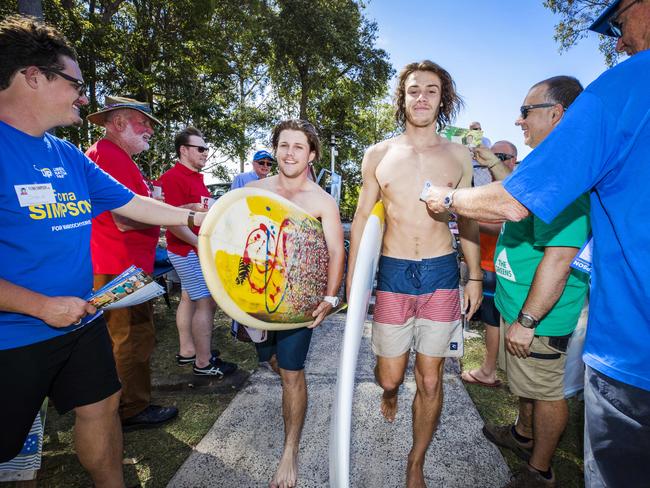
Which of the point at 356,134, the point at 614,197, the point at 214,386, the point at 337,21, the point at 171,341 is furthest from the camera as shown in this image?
the point at 356,134

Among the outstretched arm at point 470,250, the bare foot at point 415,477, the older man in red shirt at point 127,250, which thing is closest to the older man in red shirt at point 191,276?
the older man in red shirt at point 127,250

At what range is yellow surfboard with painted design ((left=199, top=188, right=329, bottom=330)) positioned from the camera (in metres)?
1.59

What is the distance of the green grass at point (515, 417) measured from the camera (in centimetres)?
213

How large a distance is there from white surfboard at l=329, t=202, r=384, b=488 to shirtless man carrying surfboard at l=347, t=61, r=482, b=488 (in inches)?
21.3

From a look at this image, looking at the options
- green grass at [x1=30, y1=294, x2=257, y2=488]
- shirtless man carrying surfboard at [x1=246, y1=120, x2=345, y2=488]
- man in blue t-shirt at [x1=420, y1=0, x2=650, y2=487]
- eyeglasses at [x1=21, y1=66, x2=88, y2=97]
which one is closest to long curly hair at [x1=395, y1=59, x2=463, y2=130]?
shirtless man carrying surfboard at [x1=246, y1=120, x2=345, y2=488]

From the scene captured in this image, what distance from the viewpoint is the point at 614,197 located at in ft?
3.48

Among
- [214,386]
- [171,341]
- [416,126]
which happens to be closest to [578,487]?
[416,126]

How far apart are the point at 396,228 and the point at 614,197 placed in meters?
1.31

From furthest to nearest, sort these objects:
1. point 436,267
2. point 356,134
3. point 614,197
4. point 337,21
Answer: point 356,134 < point 337,21 < point 436,267 < point 614,197

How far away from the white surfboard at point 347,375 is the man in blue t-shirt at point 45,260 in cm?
110

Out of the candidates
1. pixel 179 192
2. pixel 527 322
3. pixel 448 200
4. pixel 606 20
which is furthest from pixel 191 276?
pixel 606 20

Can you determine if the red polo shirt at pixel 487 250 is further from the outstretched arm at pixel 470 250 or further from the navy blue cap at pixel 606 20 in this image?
the navy blue cap at pixel 606 20

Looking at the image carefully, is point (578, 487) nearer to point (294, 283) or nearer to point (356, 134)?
point (294, 283)

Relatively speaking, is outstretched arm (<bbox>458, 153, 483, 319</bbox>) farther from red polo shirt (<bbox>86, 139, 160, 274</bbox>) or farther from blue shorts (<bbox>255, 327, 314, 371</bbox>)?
red polo shirt (<bbox>86, 139, 160, 274</bbox>)
